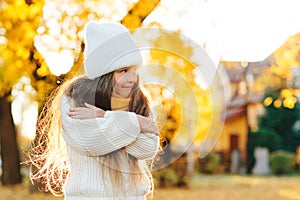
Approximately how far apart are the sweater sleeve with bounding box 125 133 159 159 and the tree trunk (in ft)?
34.6

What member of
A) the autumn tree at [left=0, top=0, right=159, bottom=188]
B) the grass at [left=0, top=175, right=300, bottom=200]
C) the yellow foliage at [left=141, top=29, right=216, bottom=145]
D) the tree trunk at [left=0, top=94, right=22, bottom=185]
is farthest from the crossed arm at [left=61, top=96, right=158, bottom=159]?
the tree trunk at [left=0, top=94, right=22, bottom=185]

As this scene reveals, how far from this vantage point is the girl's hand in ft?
9.86

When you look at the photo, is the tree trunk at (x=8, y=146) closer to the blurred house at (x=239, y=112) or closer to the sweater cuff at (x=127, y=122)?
the sweater cuff at (x=127, y=122)

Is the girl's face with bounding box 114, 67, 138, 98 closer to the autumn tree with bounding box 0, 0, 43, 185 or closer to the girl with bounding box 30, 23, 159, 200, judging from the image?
the girl with bounding box 30, 23, 159, 200

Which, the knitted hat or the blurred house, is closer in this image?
the knitted hat

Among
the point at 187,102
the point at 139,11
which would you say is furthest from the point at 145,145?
the point at 139,11

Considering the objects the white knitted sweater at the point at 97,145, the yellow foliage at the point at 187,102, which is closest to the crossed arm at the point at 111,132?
the white knitted sweater at the point at 97,145

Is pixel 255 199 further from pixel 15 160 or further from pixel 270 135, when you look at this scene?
pixel 270 135

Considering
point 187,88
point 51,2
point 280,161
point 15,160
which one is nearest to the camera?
point 187,88

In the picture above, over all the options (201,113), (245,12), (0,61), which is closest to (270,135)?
(245,12)

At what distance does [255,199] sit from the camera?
39.8ft

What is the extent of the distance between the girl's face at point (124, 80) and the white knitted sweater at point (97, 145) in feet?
0.44

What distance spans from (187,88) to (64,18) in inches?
196

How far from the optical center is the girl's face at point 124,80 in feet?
10.0
